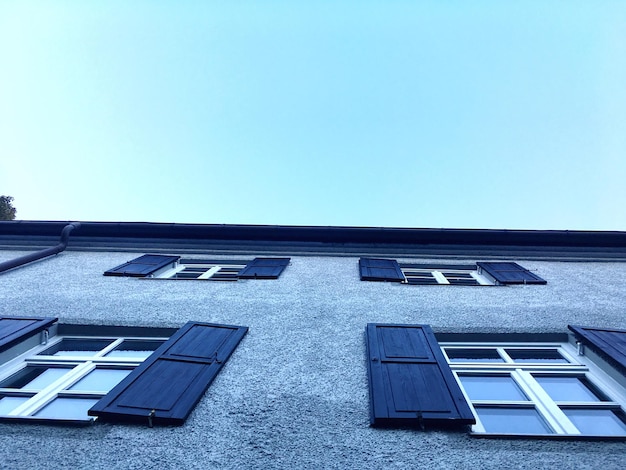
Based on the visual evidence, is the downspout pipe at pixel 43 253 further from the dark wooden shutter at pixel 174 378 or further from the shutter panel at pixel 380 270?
the shutter panel at pixel 380 270

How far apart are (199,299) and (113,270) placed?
2.01 meters

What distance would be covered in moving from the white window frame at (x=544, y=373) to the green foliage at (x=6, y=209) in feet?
33.2

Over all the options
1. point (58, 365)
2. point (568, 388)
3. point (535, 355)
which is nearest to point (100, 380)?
point (58, 365)

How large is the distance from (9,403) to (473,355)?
416 centimetres

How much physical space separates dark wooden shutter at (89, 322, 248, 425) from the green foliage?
7.96 metres

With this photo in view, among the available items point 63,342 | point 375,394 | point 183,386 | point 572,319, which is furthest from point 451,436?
point 63,342

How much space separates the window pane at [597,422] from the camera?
10.1ft

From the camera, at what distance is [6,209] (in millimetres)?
10016

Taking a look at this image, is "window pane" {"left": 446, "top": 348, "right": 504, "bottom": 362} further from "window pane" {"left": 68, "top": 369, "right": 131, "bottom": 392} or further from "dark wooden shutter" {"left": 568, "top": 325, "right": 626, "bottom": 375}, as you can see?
"window pane" {"left": 68, "top": 369, "right": 131, "bottom": 392}

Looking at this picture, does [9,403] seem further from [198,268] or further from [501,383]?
[198,268]

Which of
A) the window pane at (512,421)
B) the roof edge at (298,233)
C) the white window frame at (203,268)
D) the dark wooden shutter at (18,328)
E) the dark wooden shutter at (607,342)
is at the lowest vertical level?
the window pane at (512,421)

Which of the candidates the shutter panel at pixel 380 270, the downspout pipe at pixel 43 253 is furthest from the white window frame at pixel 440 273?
the downspout pipe at pixel 43 253

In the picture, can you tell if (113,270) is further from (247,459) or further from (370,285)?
(247,459)

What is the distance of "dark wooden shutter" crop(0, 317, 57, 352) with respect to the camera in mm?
3988
